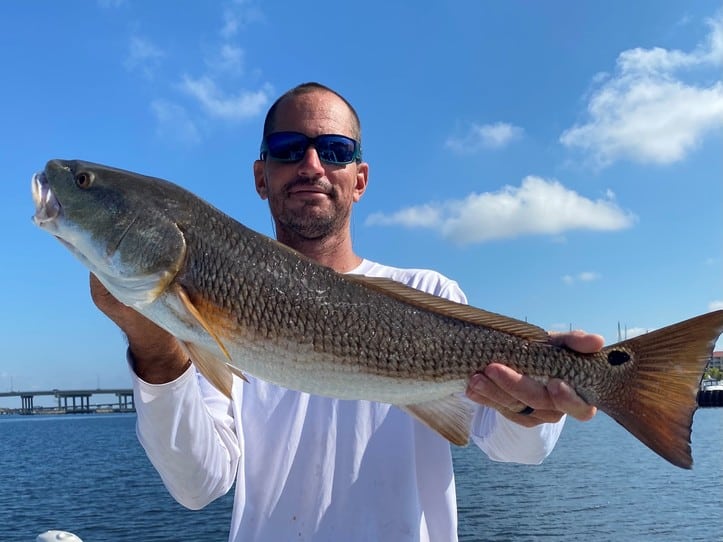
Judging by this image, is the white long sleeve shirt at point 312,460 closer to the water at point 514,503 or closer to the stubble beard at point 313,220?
the stubble beard at point 313,220

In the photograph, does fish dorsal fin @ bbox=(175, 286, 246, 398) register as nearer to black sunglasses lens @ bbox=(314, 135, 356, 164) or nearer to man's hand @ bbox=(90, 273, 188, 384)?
man's hand @ bbox=(90, 273, 188, 384)

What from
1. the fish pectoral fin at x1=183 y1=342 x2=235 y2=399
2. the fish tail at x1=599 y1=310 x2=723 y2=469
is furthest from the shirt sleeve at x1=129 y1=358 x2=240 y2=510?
the fish tail at x1=599 y1=310 x2=723 y2=469

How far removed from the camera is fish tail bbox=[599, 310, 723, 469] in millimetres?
3059

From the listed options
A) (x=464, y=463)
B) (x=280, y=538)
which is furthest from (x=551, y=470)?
(x=280, y=538)

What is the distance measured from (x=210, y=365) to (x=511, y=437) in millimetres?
1879

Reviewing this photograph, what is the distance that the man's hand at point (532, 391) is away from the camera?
322 centimetres

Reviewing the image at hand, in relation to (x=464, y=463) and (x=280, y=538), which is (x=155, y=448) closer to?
(x=280, y=538)

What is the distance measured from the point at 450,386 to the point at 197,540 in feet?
62.6

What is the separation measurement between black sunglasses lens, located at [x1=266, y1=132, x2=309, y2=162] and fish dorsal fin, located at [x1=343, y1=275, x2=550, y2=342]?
125 centimetres

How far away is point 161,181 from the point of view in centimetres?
335

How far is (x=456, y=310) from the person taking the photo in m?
3.44

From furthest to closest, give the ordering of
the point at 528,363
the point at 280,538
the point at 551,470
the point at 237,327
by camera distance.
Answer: the point at 551,470, the point at 280,538, the point at 528,363, the point at 237,327

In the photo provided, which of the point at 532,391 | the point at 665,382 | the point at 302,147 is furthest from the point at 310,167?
the point at 665,382

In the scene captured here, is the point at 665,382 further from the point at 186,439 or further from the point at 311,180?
the point at 186,439
